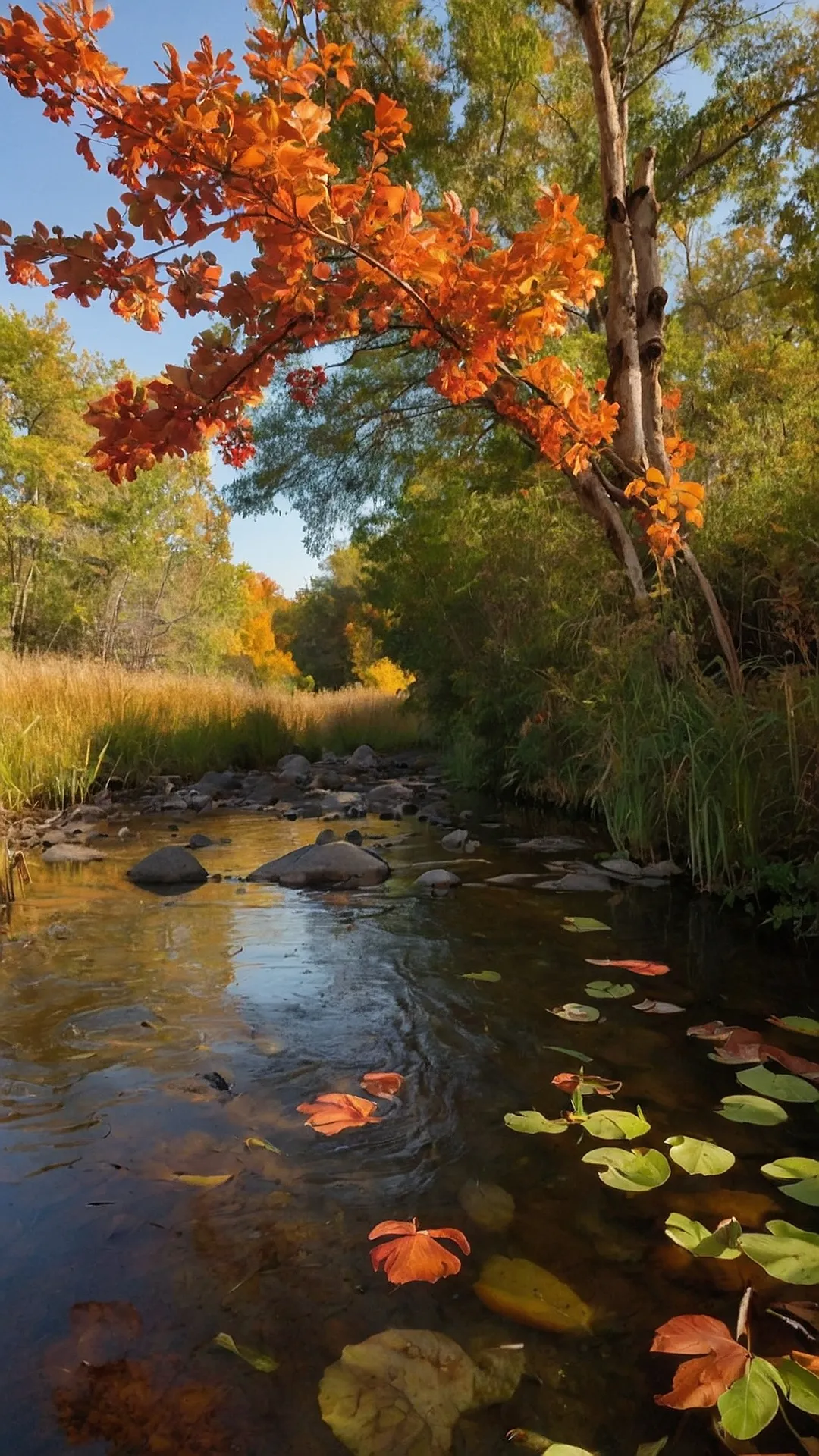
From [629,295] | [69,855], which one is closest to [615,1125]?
[69,855]

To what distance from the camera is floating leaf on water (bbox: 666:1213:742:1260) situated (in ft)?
4.79

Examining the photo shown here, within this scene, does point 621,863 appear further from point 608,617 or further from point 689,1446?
point 689,1446

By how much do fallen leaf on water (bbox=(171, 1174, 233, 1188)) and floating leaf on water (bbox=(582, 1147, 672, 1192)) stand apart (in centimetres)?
75

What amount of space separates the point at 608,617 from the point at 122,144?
417cm

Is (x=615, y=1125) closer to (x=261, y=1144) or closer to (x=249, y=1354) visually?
(x=261, y=1144)

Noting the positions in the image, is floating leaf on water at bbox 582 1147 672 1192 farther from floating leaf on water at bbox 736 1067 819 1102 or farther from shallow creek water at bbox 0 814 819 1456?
floating leaf on water at bbox 736 1067 819 1102

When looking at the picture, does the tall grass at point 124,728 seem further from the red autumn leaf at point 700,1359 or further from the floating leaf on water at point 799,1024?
the red autumn leaf at point 700,1359

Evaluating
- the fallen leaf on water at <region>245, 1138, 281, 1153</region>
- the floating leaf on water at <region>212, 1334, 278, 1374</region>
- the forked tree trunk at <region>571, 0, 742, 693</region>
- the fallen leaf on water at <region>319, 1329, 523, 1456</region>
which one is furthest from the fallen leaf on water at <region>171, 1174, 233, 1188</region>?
the forked tree trunk at <region>571, 0, 742, 693</region>

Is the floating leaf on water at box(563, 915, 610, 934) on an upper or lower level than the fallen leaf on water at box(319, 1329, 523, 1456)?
lower

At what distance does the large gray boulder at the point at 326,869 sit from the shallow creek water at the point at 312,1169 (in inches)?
46.5

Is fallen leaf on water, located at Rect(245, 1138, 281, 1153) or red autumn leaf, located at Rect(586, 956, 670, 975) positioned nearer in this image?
fallen leaf on water, located at Rect(245, 1138, 281, 1153)

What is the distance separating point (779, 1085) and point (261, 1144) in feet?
4.13

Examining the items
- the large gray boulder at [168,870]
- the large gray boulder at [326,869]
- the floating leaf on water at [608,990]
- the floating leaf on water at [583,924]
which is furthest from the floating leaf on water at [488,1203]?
A: the large gray boulder at [168,870]

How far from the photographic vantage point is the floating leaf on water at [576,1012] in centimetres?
257
